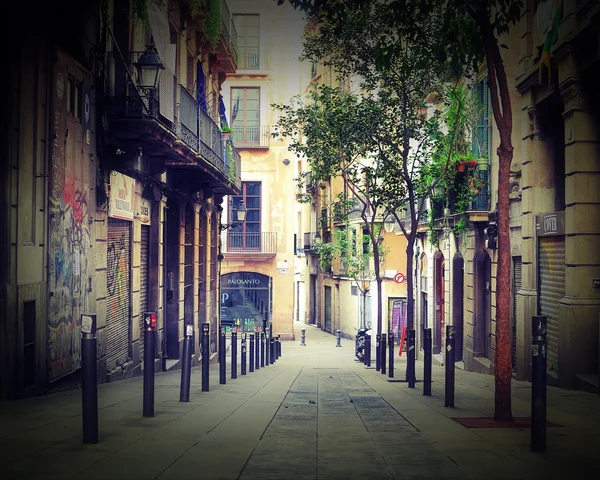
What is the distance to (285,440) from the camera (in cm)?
764

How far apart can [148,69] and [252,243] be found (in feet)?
93.6

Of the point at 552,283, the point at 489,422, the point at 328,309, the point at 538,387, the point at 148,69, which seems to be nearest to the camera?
the point at 538,387

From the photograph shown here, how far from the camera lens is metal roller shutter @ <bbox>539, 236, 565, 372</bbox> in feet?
49.7

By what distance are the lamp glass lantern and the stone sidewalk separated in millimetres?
5901

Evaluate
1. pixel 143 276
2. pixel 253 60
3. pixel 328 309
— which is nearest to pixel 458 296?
pixel 143 276

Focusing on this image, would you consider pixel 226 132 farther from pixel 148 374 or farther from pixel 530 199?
pixel 148 374

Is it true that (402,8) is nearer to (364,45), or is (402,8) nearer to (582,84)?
(582,84)

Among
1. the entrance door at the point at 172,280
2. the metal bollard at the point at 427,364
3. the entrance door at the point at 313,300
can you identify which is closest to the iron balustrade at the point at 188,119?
the entrance door at the point at 172,280

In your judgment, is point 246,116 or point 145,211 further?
point 246,116

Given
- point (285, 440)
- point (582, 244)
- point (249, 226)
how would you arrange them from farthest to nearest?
1. point (249, 226)
2. point (582, 244)
3. point (285, 440)

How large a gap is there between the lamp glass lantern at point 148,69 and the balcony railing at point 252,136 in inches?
1104

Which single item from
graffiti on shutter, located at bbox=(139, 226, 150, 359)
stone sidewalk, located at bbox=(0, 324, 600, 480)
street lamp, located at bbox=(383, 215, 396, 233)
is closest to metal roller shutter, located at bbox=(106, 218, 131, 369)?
graffiti on shutter, located at bbox=(139, 226, 150, 359)

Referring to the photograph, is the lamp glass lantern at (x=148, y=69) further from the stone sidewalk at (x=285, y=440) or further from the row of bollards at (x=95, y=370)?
the stone sidewalk at (x=285, y=440)

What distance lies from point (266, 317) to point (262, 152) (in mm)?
9098
